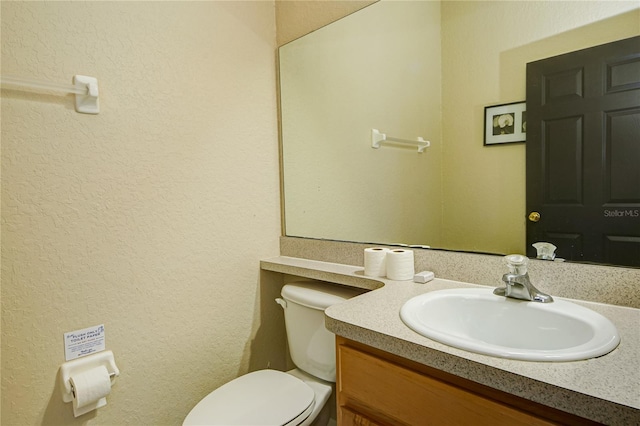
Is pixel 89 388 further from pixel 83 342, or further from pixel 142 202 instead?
pixel 142 202

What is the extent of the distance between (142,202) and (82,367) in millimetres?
548

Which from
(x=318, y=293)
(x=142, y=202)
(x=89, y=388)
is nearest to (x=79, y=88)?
(x=142, y=202)

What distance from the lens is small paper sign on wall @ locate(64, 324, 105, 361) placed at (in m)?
1.01

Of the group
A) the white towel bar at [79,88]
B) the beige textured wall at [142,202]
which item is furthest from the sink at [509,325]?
the white towel bar at [79,88]

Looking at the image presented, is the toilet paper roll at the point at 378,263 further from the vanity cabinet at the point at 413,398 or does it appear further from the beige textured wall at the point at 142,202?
the beige textured wall at the point at 142,202

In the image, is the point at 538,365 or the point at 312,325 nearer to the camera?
the point at 538,365

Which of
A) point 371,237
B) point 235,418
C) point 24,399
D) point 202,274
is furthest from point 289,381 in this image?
A: point 24,399

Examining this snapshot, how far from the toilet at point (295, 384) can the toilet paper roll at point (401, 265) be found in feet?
0.72

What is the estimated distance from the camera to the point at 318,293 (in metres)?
1.29

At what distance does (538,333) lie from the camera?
2.73 ft

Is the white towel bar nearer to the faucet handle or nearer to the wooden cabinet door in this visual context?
the wooden cabinet door

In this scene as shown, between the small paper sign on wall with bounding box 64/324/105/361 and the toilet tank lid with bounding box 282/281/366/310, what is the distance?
2.12ft

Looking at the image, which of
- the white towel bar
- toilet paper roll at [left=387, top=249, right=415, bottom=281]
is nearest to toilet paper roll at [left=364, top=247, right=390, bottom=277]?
toilet paper roll at [left=387, top=249, right=415, bottom=281]

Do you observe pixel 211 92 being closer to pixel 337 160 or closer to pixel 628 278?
pixel 337 160
